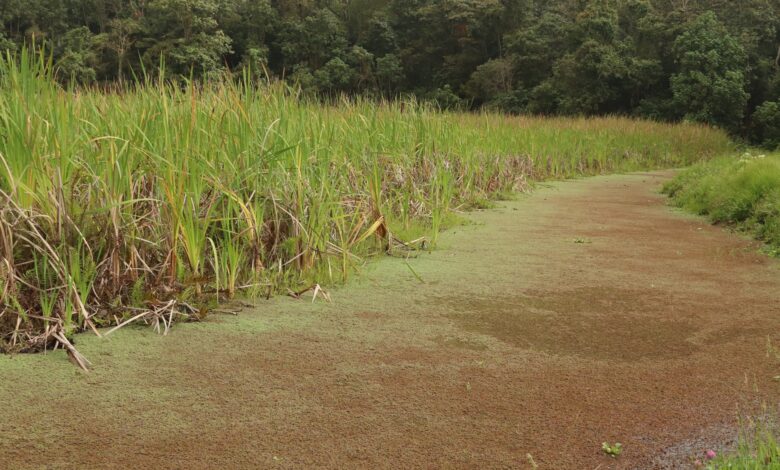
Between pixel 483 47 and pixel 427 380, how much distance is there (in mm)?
26532

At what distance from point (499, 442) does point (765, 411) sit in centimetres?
79

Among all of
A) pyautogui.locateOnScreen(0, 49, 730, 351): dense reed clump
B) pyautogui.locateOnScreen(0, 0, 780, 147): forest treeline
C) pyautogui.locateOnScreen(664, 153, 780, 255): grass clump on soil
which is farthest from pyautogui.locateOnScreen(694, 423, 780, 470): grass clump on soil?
pyautogui.locateOnScreen(0, 0, 780, 147): forest treeline

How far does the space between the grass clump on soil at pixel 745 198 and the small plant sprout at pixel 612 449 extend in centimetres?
291

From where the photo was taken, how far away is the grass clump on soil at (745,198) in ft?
15.0

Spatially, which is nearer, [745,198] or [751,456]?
[751,456]

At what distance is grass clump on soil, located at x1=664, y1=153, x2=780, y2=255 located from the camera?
15.0ft

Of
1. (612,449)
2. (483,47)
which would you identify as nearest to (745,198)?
(612,449)

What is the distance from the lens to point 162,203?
2715 mm

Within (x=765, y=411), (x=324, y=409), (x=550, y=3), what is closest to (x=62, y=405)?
(x=324, y=409)

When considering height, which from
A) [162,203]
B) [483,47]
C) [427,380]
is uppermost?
[483,47]

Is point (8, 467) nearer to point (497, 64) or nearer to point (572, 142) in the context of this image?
point (572, 142)

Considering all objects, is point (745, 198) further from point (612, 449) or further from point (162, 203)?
point (162, 203)

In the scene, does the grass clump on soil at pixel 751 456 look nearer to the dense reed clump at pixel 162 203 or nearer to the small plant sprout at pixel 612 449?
the small plant sprout at pixel 612 449

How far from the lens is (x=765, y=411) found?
73.1 inches
